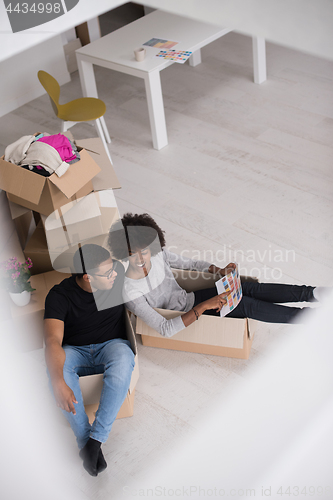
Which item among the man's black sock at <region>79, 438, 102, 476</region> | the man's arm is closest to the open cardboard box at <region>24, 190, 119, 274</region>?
the man's arm

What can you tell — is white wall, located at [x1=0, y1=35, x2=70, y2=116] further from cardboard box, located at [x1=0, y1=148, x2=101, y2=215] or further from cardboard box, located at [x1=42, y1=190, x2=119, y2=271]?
cardboard box, located at [x1=42, y1=190, x2=119, y2=271]

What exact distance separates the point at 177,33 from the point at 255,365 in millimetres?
2284

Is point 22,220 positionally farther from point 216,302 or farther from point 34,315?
point 216,302

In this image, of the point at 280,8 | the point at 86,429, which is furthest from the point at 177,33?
the point at 280,8

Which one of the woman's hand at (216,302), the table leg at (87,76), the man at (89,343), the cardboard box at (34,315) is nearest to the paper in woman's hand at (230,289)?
the woman's hand at (216,302)

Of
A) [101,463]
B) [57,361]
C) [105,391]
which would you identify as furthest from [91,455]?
[57,361]

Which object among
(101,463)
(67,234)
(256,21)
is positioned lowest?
(101,463)

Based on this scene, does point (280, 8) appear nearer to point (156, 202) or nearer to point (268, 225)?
point (268, 225)

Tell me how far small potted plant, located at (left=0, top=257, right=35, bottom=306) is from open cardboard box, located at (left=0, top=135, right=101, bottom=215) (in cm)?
28

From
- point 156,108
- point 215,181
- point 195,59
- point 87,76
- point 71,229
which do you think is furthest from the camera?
point 195,59

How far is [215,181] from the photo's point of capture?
2699 mm

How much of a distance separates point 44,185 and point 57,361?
0.76 m

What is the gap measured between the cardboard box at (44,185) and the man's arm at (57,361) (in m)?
0.58

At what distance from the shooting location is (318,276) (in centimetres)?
210
